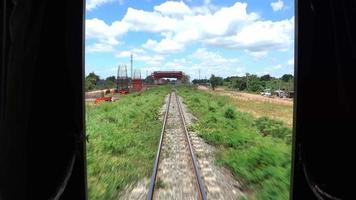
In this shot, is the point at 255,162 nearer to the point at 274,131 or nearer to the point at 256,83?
the point at 274,131

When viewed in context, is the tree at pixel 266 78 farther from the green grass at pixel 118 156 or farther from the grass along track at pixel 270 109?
the green grass at pixel 118 156

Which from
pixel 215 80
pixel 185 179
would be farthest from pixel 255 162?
pixel 215 80

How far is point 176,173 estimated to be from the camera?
9.24m

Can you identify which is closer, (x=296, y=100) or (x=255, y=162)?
(x=296, y=100)

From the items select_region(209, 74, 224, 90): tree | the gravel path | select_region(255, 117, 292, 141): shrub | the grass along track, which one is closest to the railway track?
the gravel path

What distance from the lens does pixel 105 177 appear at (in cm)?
863

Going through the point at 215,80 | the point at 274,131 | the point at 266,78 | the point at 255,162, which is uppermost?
the point at 266,78

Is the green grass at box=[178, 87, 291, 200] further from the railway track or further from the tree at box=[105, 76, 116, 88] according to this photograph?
the tree at box=[105, 76, 116, 88]

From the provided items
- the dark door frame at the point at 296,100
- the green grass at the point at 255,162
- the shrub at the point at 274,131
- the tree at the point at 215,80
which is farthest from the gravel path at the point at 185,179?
the tree at the point at 215,80

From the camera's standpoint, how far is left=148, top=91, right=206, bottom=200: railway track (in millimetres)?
7500

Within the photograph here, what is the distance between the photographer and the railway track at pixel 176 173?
7.50 meters
